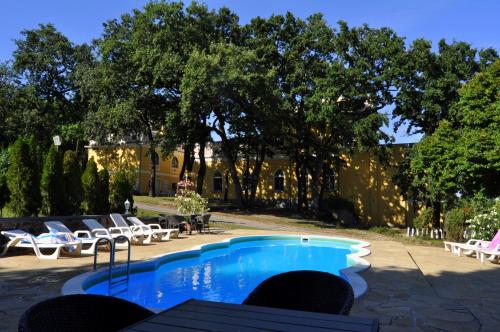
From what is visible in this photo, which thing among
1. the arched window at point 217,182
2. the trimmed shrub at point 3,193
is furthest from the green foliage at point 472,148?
the arched window at point 217,182

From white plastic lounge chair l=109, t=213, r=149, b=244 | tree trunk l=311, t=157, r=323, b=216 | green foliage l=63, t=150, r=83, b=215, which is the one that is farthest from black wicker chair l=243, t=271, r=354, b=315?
tree trunk l=311, t=157, r=323, b=216

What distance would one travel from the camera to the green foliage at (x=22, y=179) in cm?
1285

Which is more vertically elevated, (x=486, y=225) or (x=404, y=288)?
(x=486, y=225)

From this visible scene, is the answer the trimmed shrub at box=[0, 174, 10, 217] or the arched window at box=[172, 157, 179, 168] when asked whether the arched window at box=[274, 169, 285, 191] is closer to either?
the arched window at box=[172, 157, 179, 168]

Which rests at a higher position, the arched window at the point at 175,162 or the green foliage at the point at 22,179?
the arched window at the point at 175,162

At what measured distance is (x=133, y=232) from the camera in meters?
13.5

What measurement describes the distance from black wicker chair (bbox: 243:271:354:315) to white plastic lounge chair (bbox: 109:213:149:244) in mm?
9652

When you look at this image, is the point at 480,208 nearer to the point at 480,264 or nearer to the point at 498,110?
the point at 498,110

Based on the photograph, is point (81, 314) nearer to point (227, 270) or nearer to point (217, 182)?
point (227, 270)

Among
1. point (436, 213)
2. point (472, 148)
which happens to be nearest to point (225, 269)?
point (472, 148)

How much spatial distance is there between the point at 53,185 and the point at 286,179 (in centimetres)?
2674

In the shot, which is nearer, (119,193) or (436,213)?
(119,193)

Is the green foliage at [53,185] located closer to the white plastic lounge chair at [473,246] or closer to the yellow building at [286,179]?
the white plastic lounge chair at [473,246]

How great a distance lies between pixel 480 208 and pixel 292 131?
16.6 meters
